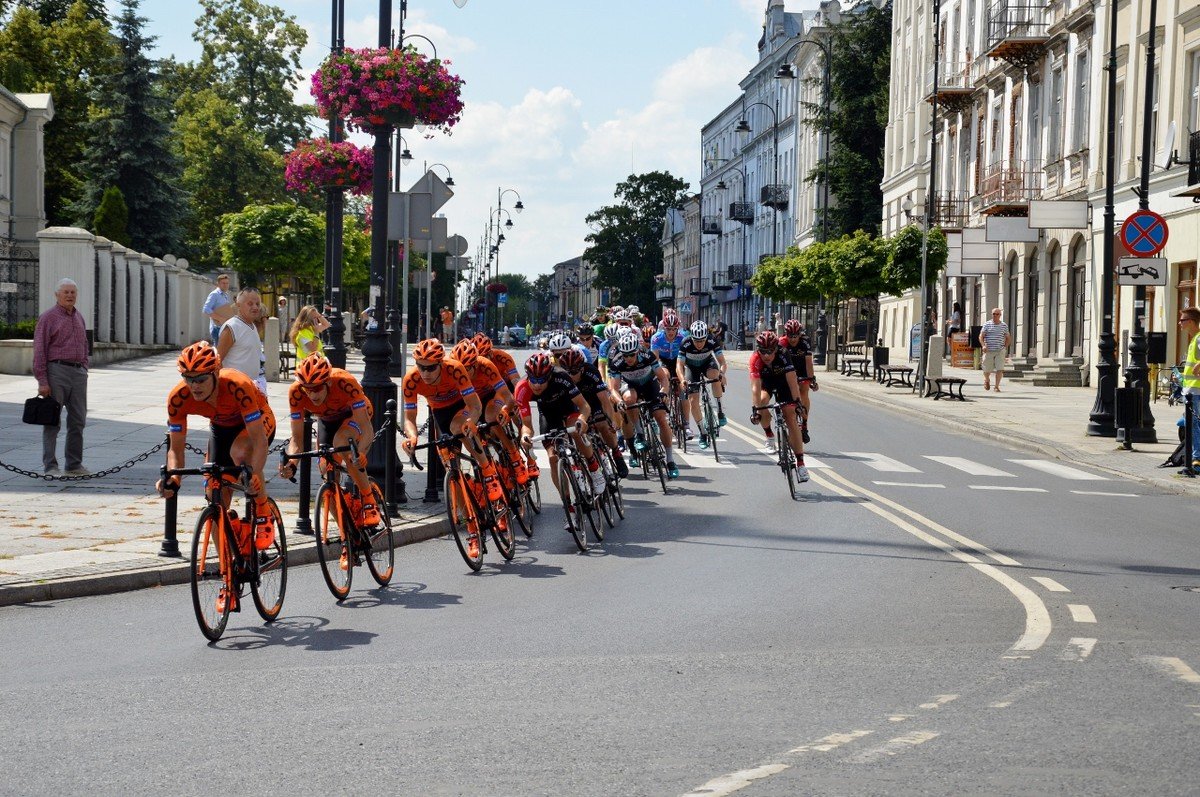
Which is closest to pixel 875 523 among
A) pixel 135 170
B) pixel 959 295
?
pixel 959 295

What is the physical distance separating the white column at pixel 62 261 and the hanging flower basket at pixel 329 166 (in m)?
9.85

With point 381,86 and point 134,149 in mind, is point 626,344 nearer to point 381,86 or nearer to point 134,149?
point 381,86

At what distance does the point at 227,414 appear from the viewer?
8.56 meters

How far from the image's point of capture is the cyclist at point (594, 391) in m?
12.5

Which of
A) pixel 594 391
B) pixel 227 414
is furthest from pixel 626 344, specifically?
pixel 227 414

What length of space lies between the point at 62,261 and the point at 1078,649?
28232 millimetres

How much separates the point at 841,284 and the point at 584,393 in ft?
111

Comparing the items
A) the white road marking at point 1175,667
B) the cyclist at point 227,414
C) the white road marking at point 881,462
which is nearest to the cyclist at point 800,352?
the white road marking at point 881,462

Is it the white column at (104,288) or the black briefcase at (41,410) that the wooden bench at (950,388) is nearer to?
the white column at (104,288)

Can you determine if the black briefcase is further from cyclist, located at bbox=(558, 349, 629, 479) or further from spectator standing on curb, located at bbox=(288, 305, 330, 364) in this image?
spectator standing on curb, located at bbox=(288, 305, 330, 364)

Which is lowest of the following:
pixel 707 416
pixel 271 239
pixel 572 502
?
pixel 572 502

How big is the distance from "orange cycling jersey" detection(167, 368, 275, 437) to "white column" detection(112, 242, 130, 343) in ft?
95.5

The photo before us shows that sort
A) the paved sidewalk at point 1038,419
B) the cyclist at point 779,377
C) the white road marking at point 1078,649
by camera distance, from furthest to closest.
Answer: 1. the paved sidewalk at point 1038,419
2. the cyclist at point 779,377
3. the white road marking at point 1078,649

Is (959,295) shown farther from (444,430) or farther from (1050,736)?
(1050,736)
